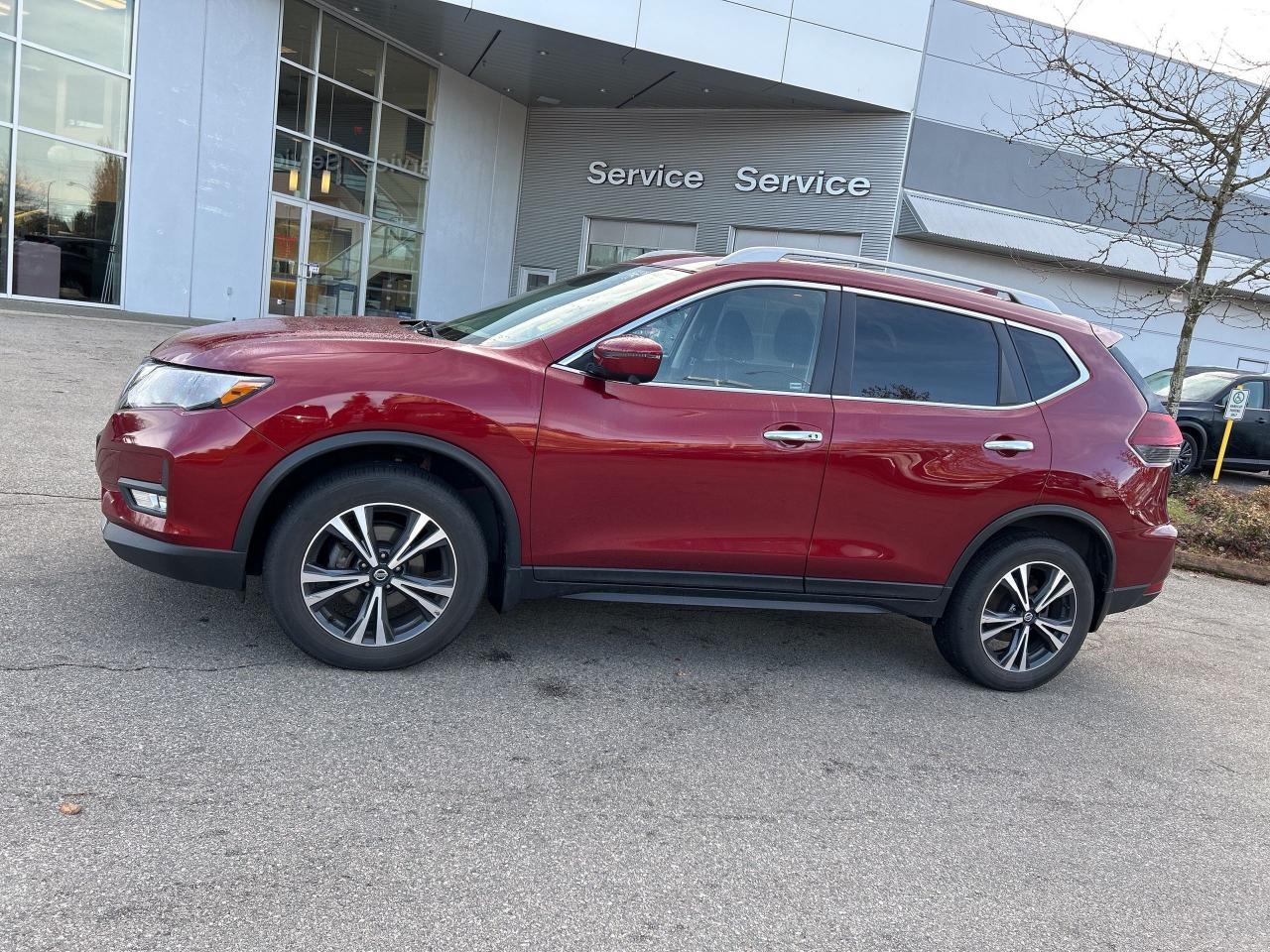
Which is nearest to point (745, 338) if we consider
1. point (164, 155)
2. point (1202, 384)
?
point (1202, 384)

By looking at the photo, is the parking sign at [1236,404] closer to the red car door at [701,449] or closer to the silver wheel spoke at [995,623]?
the silver wheel spoke at [995,623]

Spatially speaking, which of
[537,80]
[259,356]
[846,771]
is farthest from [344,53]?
[846,771]

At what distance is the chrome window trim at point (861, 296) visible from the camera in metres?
3.89

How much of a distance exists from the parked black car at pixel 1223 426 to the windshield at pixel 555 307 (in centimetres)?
1142

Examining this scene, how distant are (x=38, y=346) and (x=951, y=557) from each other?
10.8m

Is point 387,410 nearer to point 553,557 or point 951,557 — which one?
point 553,557

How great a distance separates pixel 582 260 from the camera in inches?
932

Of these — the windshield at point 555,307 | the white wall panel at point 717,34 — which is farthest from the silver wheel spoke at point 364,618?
the white wall panel at point 717,34

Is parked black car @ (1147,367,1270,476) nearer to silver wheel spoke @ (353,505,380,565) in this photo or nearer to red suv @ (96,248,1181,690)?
red suv @ (96,248,1181,690)

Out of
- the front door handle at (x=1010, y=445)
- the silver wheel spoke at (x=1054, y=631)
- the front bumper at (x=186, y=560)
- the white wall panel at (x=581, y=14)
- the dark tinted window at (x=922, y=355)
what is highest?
the white wall panel at (x=581, y=14)

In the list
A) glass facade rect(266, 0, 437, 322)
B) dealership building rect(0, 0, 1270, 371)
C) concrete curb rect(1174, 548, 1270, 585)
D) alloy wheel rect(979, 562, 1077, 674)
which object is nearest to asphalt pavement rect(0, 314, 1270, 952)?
alloy wheel rect(979, 562, 1077, 674)

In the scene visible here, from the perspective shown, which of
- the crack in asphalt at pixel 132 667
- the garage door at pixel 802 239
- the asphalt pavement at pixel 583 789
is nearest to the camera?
the asphalt pavement at pixel 583 789

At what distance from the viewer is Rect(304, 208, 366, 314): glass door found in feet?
63.6

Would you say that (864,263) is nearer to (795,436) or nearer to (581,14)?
(795,436)
